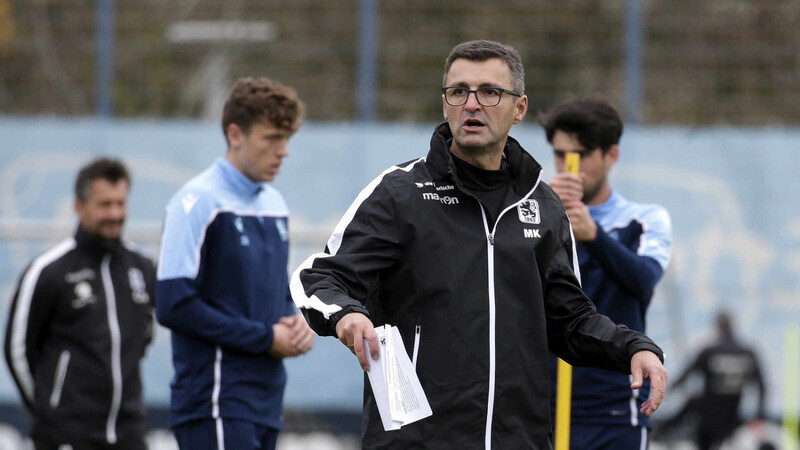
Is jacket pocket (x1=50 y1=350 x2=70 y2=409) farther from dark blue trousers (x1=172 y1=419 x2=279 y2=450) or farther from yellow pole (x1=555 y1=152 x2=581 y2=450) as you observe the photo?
yellow pole (x1=555 y1=152 x2=581 y2=450)

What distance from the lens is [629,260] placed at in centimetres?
509

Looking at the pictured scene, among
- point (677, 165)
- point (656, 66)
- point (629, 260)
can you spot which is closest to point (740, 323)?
point (677, 165)

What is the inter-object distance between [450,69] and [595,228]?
52.4 inches

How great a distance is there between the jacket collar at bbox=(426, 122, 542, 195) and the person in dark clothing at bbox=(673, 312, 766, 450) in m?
8.17

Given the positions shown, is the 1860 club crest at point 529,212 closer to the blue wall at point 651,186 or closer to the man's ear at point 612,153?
the man's ear at point 612,153

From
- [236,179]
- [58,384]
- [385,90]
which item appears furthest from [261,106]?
[385,90]

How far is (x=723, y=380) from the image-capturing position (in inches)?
467

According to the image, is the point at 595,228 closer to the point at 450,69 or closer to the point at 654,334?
the point at 450,69

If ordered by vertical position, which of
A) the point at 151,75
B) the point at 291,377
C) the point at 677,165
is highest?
the point at 151,75

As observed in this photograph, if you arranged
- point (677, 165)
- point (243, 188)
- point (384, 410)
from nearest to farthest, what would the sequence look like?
point (384, 410) < point (243, 188) < point (677, 165)

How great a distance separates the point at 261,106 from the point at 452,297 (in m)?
2.04

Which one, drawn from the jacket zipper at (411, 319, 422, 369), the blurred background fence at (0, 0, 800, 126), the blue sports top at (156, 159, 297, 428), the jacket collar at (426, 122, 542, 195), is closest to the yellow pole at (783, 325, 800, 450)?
the blurred background fence at (0, 0, 800, 126)

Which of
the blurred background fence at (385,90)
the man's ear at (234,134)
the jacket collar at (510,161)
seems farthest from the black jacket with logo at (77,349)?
the blurred background fence at (385,90)

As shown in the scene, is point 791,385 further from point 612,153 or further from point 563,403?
point 563,403
